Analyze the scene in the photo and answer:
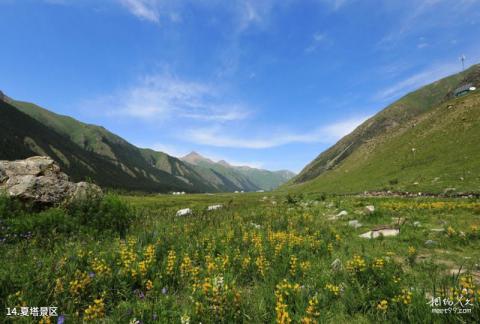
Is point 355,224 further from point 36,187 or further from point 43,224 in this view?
point 36,187

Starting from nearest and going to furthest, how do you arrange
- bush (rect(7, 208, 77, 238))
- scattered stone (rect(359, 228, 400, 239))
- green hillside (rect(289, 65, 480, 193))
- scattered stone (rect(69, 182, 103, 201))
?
bush (rect(7, 208, 77, 238))
scattered stone (rect(359, 228, 400, 239))
scattered stone (rect(69, 182, 103, 201))
green hillside (rect(289, 65, 480, 193))

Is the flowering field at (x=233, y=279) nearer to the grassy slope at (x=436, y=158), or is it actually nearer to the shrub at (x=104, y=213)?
the shrub at (x=104, y=213)

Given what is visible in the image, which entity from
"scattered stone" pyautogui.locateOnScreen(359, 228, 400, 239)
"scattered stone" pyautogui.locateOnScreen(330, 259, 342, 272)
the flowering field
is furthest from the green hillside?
"scattered stone" pyautogui.locateOnScreen(330, 259, 342, 272)

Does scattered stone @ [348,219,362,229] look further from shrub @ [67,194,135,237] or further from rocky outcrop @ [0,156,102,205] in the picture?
rocky outcrop @ [0,156,102,205]

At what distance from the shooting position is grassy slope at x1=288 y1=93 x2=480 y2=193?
97.2ft

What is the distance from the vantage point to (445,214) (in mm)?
12703

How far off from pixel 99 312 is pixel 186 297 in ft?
5.23

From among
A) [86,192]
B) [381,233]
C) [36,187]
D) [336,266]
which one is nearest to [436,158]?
[381,233]

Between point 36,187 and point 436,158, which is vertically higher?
point 436,158

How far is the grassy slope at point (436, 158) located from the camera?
29.6 m

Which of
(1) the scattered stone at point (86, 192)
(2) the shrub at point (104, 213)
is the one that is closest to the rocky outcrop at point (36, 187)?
(1) the scattered stone at point (86, 192)

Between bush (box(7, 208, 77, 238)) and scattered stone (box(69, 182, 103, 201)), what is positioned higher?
scattered stone (box(69, 182, 103, 201))

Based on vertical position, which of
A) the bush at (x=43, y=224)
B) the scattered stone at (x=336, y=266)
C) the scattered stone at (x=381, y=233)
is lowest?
the scattered stone at (x=381, y=233)

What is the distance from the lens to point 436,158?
39.8 m
